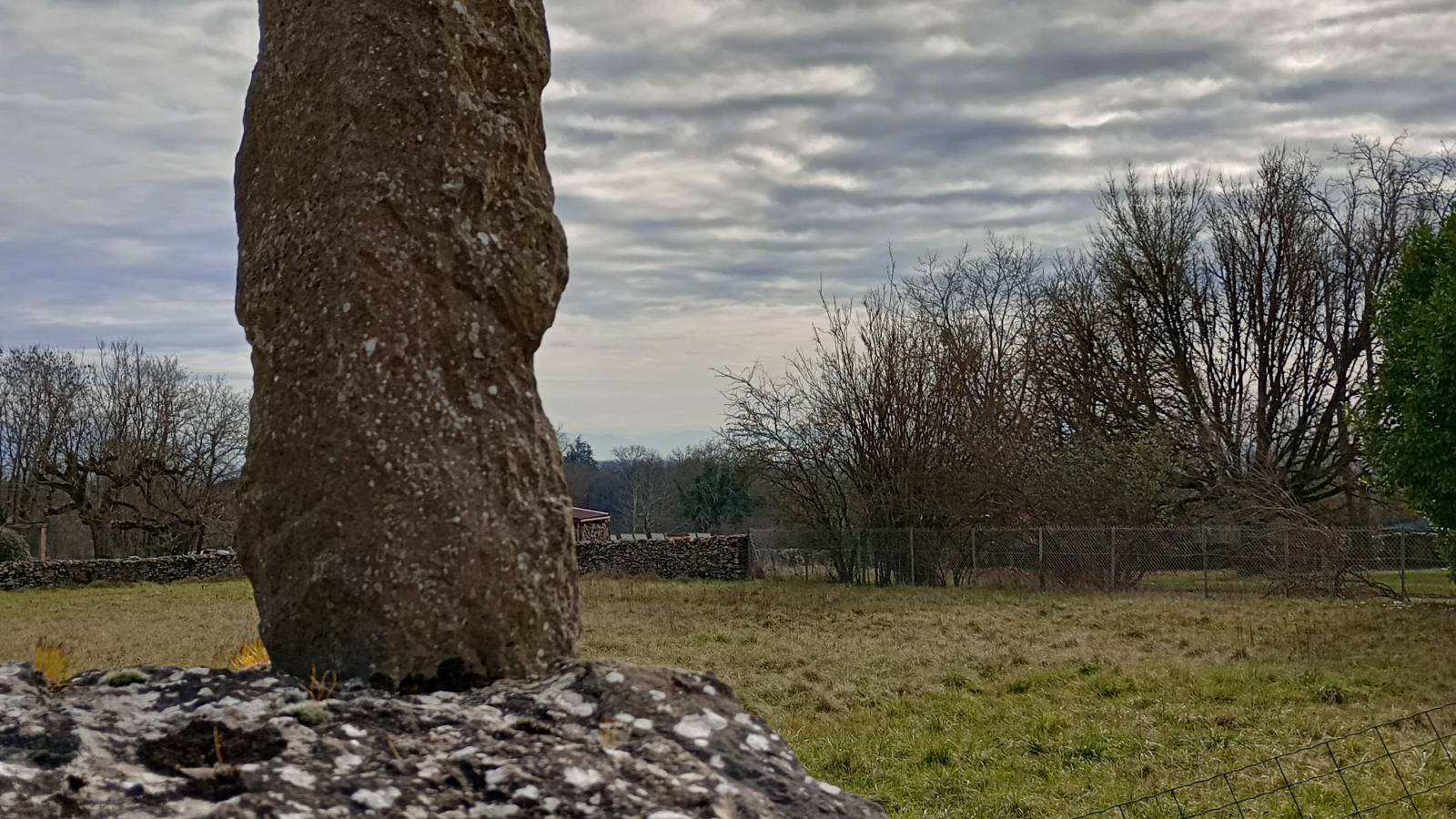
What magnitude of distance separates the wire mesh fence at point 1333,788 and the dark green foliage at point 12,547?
95.8 ft

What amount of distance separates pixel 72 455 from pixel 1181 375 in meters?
32.4

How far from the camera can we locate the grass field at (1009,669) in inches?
291

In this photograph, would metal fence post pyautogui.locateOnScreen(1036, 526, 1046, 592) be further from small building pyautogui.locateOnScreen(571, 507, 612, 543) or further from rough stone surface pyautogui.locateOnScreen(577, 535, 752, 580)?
small building pyautogui.locateOnScreen(571, 507, 612, 543)

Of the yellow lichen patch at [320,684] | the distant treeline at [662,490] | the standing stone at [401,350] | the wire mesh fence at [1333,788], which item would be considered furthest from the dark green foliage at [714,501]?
the yellow lichen patch at [320,684]

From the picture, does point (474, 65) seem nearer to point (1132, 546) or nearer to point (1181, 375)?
point (1132, 546)

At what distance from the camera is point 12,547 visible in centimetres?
2781

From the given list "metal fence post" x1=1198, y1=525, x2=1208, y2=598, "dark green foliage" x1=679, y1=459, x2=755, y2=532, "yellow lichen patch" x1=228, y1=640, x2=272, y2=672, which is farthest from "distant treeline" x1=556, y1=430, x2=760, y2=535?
"yellow lichen patch" x1=228, y1=640, x2=272, y2=672

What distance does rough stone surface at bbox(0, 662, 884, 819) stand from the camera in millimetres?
2363

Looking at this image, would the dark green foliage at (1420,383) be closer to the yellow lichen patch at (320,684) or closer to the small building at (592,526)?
the yellow lichen patch at (320,684)

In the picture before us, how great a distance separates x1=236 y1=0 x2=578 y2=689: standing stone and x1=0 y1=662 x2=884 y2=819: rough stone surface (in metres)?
0.26

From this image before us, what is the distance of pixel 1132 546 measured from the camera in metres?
22.4

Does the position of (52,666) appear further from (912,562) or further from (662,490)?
(662,490)

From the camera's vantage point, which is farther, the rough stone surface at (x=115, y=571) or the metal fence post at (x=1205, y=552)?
the rough stone surface at (x=115, y=571)

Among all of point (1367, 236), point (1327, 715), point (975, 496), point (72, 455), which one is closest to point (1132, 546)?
point (975, 496)
